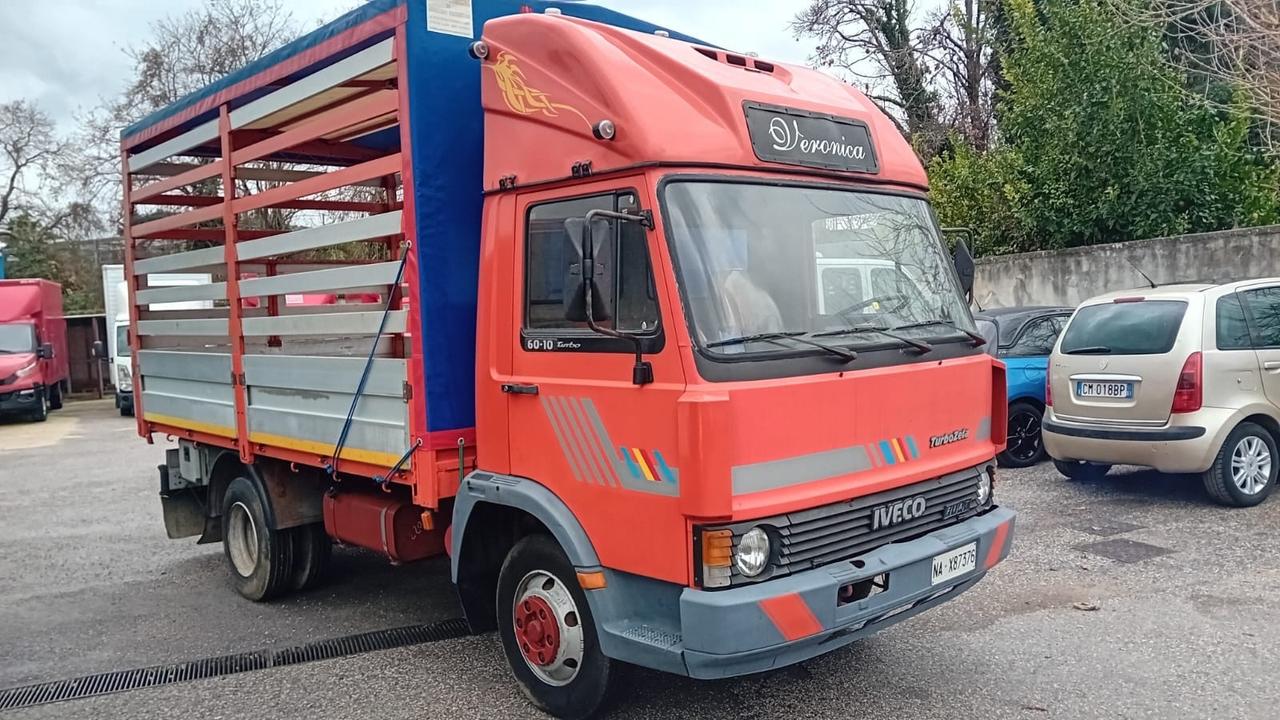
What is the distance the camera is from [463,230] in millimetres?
4480

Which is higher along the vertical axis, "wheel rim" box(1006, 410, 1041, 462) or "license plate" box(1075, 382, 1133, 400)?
"license plate" box(1075, 382, 1133, 400)

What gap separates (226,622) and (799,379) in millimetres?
4185

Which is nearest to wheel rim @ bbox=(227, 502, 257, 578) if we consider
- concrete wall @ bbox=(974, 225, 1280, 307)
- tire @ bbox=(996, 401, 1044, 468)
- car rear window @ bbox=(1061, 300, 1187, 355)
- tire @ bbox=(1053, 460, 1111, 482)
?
car rear window @ bbox=(1061, 300, 1187, 355)

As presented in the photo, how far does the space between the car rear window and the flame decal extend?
219 inches

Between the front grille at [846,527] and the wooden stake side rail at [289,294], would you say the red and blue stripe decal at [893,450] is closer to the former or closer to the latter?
the front grille at [846,527]

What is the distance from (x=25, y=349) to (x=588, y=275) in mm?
19239

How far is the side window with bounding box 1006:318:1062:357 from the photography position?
969cm

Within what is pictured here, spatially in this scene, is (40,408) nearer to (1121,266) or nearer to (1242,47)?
(1121,266)

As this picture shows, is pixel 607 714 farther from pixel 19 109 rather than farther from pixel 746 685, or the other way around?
pixel 19 109

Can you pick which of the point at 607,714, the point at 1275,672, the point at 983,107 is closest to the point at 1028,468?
the point at 1275,672

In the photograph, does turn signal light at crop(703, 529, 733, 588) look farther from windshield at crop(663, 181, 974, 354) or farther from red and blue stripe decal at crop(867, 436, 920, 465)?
red and blue stripe decal at crop(867, 436, 920, 465)

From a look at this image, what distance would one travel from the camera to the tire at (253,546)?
6.06 metres

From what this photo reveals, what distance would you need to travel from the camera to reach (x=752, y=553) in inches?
138

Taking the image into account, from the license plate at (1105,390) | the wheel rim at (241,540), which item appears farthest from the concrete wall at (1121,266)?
the wheel rim at (241,540)
